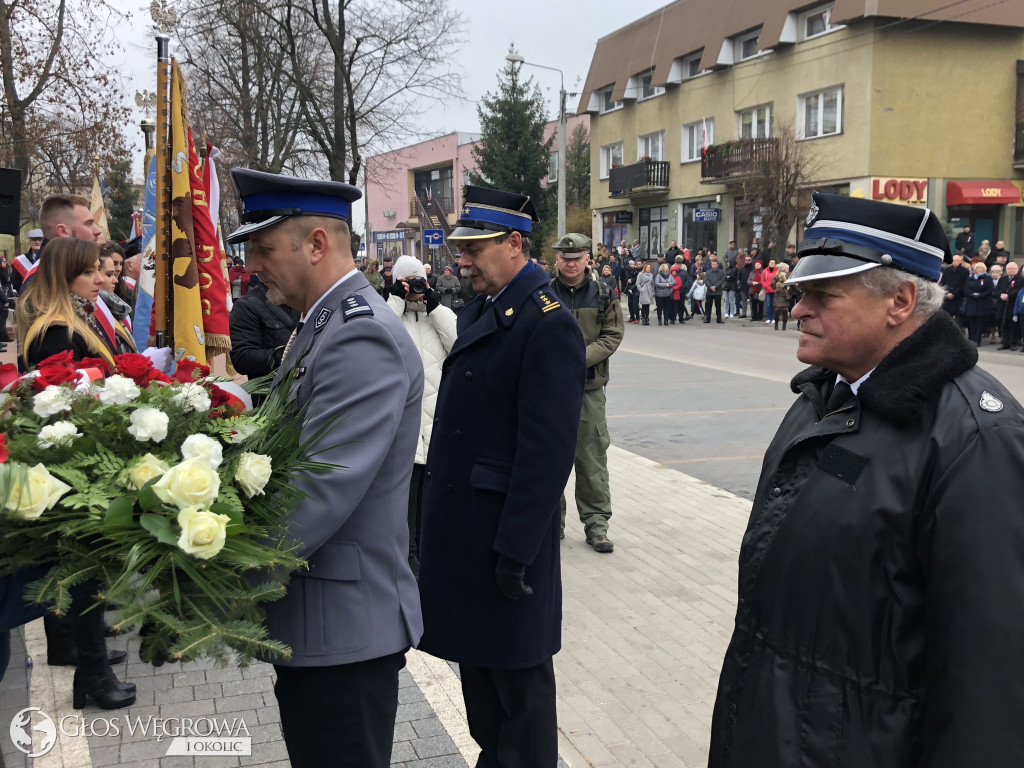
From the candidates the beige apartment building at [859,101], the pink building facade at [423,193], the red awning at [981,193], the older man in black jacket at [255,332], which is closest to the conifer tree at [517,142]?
the pink building facade at [423,193]

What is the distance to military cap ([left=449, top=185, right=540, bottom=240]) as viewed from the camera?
3.43 meters

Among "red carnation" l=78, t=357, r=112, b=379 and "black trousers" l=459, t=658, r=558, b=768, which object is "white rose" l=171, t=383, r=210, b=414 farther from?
"black trousers" l=459, t=658, r=558, b=768

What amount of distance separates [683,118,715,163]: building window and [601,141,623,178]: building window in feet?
16.3

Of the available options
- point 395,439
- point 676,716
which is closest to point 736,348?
point 676,716

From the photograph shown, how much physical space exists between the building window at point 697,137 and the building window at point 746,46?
7.94 feet

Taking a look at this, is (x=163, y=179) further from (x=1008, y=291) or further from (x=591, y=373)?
(x=1008, y=291)

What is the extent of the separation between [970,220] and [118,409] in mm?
30848

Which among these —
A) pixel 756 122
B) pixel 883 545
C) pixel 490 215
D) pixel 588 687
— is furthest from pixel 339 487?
pixel 756 122

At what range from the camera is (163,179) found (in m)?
4.31

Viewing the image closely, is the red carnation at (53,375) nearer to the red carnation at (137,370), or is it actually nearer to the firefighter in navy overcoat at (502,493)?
the red carnation at (137,370)

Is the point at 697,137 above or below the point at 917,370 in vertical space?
above

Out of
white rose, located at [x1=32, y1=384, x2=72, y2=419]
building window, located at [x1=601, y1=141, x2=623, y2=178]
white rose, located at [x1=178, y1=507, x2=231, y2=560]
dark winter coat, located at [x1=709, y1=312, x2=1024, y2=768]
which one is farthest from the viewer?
building window, located at [x1=601, y1=141, x2=623, y2=178]

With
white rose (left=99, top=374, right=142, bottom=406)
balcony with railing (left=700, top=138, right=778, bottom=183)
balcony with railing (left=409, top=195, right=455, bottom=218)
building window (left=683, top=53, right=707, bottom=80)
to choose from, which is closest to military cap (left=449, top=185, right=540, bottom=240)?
white rose (left=99, top=374, right=142, bottom=406)

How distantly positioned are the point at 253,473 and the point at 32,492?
0.43 metres
